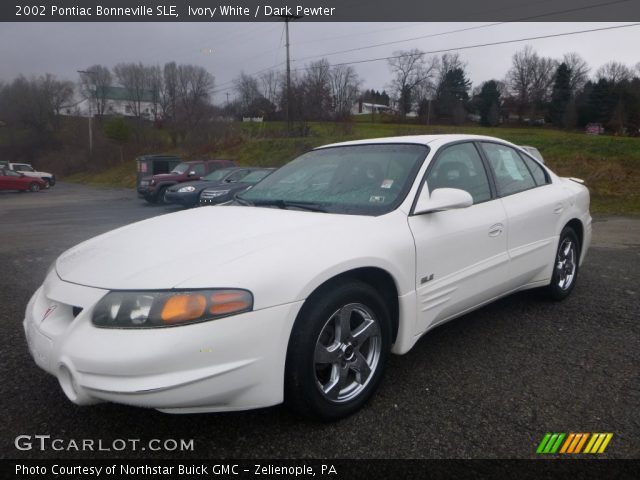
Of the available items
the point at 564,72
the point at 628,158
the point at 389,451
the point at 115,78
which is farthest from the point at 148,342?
the point at 115,78

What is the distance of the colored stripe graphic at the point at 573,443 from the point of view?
2.31 metres

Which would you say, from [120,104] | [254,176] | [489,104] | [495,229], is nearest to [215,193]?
[254,176]

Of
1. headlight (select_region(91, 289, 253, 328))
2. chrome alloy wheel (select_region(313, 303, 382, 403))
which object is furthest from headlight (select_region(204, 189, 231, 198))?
headlight (select_region(91, 289, 253, 328))

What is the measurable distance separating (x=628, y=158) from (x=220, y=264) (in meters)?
17.9

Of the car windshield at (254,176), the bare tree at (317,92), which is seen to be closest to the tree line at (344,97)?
the bare tree at (317,92)

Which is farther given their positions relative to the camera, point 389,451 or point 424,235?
point 424,235

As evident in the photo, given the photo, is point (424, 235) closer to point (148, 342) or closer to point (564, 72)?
point (148, 342)

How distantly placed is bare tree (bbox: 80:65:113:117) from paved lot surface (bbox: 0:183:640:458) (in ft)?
171

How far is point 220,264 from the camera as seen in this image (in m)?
2.27

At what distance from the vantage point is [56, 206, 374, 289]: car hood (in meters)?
2.26

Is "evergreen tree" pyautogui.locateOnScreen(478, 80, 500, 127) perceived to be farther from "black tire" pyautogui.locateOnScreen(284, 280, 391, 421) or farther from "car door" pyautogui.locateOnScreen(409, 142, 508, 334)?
"black tire" pyautogui.locateOnScreen(284, 280, 391, 421)

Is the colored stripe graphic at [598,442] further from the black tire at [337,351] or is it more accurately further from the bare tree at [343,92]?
the bare tree at [343,92]

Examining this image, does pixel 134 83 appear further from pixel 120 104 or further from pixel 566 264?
pixel 566 264

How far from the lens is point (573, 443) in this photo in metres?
2.35
